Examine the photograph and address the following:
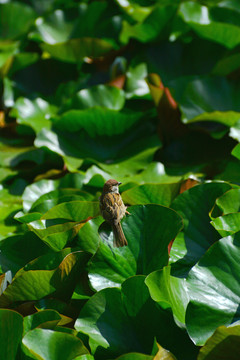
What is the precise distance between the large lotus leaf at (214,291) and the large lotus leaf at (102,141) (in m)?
0.89

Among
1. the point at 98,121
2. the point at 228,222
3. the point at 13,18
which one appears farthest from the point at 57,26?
the point at 228,222

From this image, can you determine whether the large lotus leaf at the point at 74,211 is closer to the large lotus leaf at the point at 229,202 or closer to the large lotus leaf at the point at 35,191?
the large lotus leaf at the point at 35,191

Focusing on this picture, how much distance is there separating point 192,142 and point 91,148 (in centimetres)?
40

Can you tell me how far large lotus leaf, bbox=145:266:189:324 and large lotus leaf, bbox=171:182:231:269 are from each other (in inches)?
5.3

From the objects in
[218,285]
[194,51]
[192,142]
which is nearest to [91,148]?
[192,142]

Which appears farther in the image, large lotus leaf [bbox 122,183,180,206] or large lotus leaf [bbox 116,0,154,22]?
large lotus leaf [bbox 116,0,154,22]

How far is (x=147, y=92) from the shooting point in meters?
2.09

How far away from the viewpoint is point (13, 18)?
2932mm

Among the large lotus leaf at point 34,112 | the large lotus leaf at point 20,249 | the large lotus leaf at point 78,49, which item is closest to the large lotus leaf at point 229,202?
the large lotus leaf at point 20,249

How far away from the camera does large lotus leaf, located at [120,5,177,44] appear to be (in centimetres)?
218

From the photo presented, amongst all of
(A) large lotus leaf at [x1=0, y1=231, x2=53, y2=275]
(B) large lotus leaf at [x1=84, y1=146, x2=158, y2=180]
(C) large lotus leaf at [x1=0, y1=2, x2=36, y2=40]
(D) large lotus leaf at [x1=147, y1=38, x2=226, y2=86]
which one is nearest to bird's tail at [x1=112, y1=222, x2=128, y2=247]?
(A) large lotus leaf at [x1=0, y1=231, x2=53, y2=275]

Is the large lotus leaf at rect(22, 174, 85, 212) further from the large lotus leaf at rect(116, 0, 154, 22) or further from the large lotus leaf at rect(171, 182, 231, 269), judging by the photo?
the large lotus leaf at rect(116, 0, 154, 22)

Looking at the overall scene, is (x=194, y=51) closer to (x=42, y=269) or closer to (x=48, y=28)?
(x=48, y=28)

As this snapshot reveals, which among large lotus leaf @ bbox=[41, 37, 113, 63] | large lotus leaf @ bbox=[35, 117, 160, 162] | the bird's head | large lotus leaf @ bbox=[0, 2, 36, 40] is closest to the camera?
the bird's head
